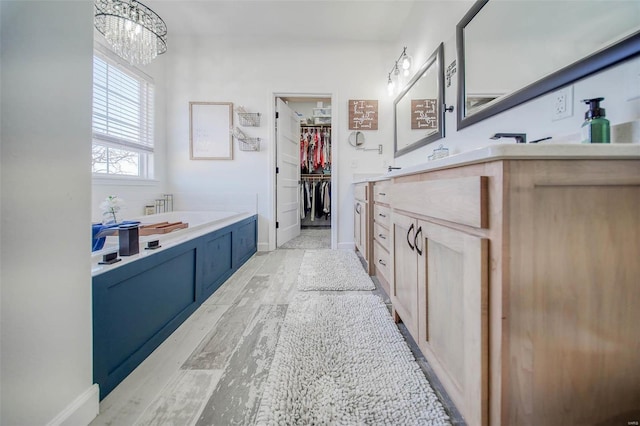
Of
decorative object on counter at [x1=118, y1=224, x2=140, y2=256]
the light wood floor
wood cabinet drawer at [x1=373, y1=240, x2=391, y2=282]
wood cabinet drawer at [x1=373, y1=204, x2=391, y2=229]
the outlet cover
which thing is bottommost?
the light wood floor

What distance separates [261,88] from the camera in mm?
3162

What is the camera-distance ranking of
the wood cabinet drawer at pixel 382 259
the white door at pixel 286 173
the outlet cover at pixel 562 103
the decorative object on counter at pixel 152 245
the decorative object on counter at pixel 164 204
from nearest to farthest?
the outlet cover at pixel 562 103, the decorative object on counter at pixel 152 245, the wood cabinet drawer at pixel 382 259, the decorative object on counter at pixel 164 204, the white door at pixel 286 173

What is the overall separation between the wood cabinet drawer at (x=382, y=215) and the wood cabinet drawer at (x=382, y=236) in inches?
1.5

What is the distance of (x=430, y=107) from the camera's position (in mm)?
2127

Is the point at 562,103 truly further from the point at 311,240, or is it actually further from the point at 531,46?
the point at 311,240

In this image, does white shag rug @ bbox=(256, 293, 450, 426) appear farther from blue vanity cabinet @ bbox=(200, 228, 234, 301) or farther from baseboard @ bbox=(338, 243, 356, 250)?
baseboard @ bbox=(338, 243, 356, 250)

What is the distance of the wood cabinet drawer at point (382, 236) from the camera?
1679 mm

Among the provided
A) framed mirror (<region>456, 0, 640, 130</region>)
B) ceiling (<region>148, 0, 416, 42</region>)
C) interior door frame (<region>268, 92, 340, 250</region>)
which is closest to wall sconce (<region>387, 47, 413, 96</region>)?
ceiling (<region>148, 0, 416, 42</region>)

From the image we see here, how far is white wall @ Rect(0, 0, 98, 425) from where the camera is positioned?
594 millimetres

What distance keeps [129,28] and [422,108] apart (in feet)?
7.71

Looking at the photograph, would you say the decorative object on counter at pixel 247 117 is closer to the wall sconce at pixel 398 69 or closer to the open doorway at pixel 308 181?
the open doorway at pixel 308 181

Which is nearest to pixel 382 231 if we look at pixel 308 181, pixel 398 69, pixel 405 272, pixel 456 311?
pixel 405 272

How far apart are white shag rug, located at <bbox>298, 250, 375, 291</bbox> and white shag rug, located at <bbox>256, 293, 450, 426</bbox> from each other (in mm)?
465

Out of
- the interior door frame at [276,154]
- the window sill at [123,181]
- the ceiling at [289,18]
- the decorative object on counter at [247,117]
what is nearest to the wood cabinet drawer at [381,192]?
the interior door frame at [276,154]
